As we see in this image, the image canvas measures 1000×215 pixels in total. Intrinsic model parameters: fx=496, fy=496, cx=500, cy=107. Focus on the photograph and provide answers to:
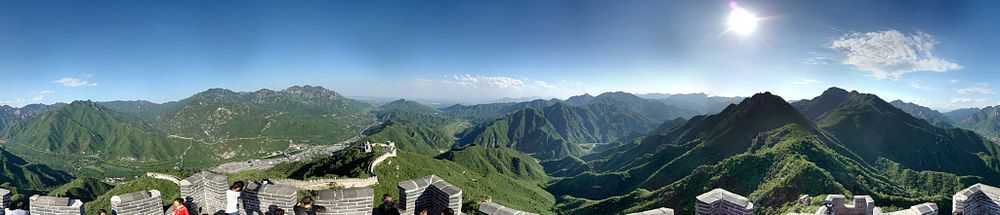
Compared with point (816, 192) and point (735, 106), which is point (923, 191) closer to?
point (816, 192)

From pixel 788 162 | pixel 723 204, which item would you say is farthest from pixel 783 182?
pixel 723 204

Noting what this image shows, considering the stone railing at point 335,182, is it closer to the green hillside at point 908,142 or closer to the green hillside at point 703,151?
the green hillside at point 703,151

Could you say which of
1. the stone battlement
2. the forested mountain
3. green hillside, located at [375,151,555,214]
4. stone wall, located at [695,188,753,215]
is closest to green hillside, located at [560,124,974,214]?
the forested mountain

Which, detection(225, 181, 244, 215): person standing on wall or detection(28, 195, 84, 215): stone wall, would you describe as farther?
detection(225, 181, 244, 215): person standing on wall

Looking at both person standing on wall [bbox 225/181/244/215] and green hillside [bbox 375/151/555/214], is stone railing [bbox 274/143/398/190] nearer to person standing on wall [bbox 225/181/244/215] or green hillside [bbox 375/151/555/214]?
green hillside [bbox 375/151/555/214]

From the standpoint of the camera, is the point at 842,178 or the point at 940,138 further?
the point at 940,138

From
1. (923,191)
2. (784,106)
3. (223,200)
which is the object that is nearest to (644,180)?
(784,106)

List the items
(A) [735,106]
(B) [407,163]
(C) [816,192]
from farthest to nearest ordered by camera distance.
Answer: (A) [735,106] → (B) [407,163] → (C) [816,192]

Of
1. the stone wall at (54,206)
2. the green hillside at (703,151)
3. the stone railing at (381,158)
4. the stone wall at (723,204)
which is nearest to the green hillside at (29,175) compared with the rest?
the stone railing at (381,158)
